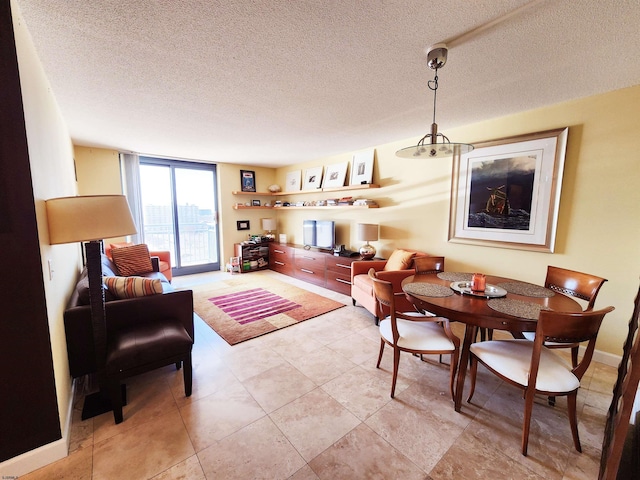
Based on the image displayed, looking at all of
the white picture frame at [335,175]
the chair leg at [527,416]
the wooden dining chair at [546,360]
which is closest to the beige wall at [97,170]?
the white picture frame at [335,175]

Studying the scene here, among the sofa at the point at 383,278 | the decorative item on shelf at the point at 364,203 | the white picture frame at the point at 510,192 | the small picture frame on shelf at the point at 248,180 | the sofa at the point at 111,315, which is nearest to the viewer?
the sofa at the point at 111,315

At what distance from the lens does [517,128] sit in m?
2.79

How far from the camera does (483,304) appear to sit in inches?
69.1

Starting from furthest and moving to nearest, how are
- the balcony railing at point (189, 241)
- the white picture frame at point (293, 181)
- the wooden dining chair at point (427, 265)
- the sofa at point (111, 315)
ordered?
the white picture frame at point (293, 181)
the balcony railing at point (189, 241)
the wooden dining chair at point (427, 265)
the sofa at point (111, 315)

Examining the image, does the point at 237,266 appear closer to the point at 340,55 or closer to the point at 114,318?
the point at 114,318

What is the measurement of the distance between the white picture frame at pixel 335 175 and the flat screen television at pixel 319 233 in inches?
27.7

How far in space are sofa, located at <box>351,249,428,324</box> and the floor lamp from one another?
231cm

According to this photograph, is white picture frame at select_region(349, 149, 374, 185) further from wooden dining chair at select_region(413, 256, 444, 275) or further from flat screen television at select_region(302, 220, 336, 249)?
wooden dining chair at select_region(413, 256, 444, 275)

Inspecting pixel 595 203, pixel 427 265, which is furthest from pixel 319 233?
pixel 595 203

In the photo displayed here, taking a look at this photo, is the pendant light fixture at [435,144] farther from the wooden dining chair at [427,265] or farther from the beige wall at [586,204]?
the beige wall at [586,204]

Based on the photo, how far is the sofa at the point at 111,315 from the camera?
184cm

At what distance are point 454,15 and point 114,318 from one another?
3.03 m

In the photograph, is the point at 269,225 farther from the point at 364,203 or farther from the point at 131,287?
the point at 131,287

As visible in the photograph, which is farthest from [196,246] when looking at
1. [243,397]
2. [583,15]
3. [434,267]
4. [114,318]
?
[583,15]
